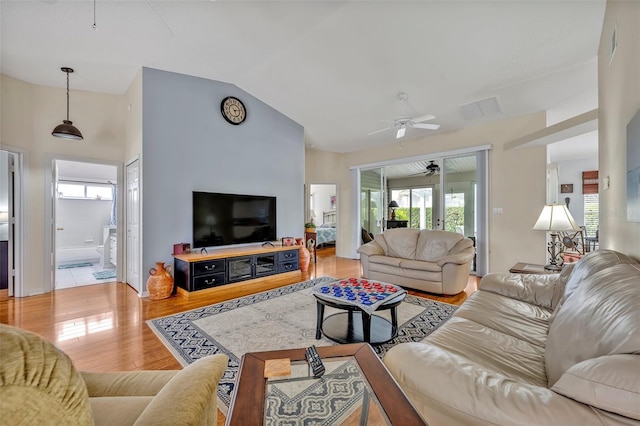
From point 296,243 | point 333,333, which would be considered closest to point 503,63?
point 333,333

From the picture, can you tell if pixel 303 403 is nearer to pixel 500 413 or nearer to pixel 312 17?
pixel 500 413

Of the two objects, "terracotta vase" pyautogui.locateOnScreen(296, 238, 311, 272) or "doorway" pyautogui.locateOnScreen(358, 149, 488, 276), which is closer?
"doorway" pyautogui.locateOnScreen(358, 149, 488, 276)

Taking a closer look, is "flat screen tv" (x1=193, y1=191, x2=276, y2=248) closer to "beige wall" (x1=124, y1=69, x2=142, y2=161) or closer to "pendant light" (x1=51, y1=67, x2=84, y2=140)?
"beige wall" (x1=124, y1=69, x2=142, y2=161)

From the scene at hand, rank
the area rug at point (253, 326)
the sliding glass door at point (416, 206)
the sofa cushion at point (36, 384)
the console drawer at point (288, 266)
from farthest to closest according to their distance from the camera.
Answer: the sliding glass door at point (416, 206) < the console drawer at point (288, 266) < the area rug at point (253, 326) < the sofa cushion at point (36, 384)

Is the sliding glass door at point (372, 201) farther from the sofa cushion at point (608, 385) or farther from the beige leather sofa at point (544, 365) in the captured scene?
the sofa cushion at point (608, 385)

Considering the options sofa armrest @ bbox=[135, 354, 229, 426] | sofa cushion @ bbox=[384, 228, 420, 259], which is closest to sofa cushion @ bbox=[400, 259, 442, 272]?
sofa cushion @ bbox=[384, 228, 420, 259]

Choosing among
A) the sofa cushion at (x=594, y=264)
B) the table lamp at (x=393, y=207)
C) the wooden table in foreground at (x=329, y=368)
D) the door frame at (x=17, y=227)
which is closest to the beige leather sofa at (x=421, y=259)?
the sofa cushion at (x=594, y=264)

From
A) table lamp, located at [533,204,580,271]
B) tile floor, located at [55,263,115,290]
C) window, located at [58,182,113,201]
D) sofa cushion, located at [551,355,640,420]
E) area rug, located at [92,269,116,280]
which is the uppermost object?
window, located at [58,182,113,201]

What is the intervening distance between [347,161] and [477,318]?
5.75m

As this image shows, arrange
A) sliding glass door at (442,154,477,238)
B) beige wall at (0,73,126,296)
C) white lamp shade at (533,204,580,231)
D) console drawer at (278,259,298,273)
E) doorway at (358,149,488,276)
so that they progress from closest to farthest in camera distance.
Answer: white lamp shade at (533,204,580,231), beige wall at (0,73,126,296), console drawer at (278,259,298,273), doorway at (358,149,488,276), sliding glass door at (442,154,477,238)

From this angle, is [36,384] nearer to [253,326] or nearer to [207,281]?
[253,326]

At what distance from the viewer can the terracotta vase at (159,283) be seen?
12.1ft

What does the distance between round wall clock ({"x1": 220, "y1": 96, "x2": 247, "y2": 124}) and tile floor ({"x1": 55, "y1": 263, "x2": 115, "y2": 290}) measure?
350 cm

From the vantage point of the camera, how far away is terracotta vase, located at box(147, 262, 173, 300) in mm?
3688
